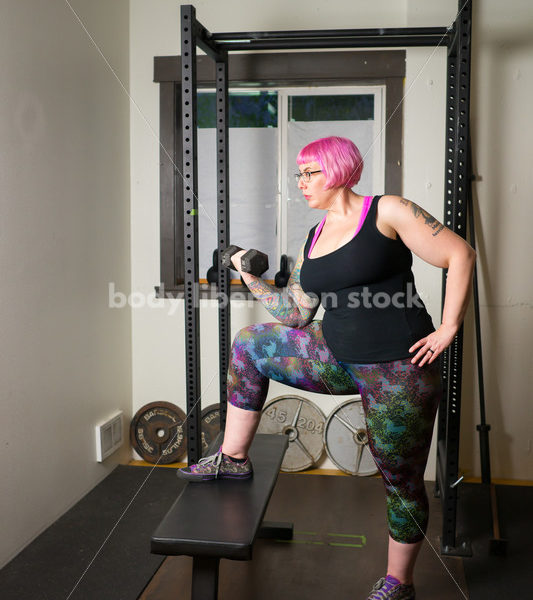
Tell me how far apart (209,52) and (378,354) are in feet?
4.88

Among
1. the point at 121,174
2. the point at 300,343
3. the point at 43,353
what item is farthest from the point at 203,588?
the point at 121,174

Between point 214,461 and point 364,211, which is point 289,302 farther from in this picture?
point 214,461

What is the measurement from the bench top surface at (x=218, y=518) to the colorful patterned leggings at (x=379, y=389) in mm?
259

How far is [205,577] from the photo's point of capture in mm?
1658

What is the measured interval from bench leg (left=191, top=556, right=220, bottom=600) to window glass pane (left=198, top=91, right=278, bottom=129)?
229cm

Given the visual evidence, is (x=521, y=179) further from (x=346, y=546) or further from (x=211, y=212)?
(x=346, y=546)

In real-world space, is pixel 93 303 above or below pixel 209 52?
below

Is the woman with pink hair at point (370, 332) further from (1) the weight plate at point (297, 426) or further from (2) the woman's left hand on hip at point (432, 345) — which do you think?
(1) the weight plate at point (297, 426)

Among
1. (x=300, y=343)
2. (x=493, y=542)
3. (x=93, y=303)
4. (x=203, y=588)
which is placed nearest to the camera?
(x=203, y=588)

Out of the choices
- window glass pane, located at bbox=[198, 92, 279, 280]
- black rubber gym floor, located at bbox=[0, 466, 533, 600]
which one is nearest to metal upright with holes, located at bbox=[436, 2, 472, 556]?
black rubber gym floor, located at bbox=[0, 466, 533, 600]

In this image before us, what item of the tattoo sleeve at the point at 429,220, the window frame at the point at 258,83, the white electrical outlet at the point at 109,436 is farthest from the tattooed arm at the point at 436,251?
the white electrical outlet at the point at 109,436

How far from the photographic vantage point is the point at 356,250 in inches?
66.9

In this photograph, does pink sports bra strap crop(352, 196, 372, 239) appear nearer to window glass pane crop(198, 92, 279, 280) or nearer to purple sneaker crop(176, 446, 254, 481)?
purple sneaker crop(176, 446, 254, 481)

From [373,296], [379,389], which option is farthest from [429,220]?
[379,389]
